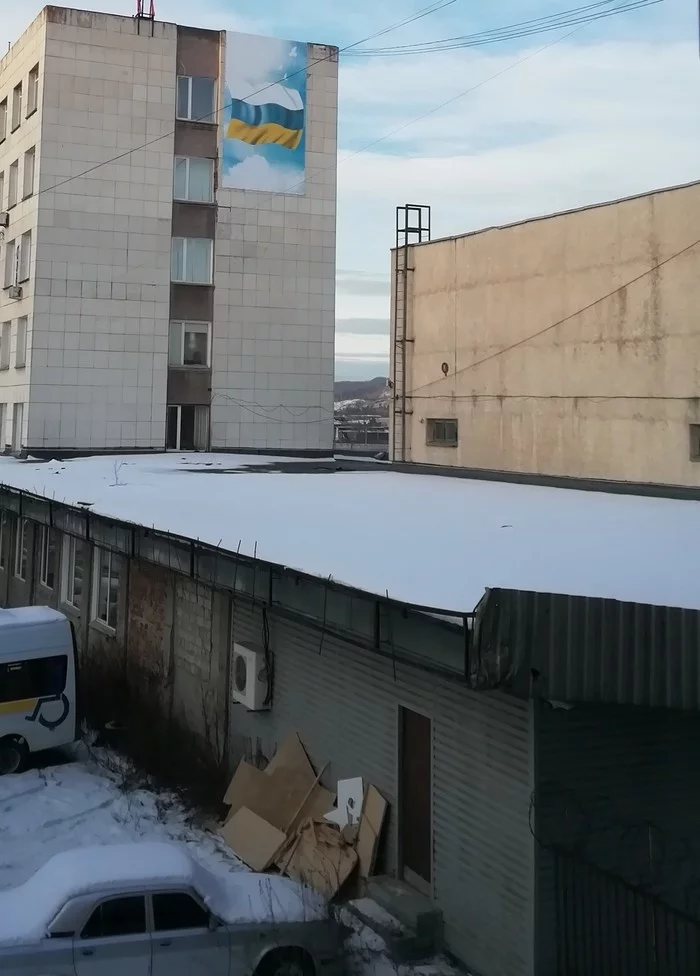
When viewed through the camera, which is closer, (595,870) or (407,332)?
(595,870)

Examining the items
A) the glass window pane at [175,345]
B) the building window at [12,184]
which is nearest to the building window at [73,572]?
the glass window pane at [175,345]

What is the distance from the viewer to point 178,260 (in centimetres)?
3238

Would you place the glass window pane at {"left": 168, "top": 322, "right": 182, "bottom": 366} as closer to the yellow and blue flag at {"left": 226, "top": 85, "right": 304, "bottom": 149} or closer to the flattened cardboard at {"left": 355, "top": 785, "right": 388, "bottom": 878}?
the yellow and blue flag at {"left": 226, "top": 85, "right": 304, "bottom": 149}

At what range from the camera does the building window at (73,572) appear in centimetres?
2102

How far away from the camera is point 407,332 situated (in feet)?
87.1

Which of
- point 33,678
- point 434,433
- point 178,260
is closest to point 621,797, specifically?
point 33,678

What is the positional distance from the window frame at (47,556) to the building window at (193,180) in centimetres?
1416

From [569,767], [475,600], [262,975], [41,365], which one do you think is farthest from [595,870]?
[41,365]

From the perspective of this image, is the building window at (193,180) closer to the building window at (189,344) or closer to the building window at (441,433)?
the building window at (189,344)

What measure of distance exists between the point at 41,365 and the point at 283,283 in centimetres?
880

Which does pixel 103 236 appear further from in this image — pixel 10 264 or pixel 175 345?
pixel 10 264

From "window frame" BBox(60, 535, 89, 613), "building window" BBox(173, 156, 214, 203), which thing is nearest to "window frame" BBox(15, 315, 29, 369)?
"building window" BBox(173, 156, 214, 203)

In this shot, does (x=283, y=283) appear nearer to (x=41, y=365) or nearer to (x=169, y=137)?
(x=169, y=137)

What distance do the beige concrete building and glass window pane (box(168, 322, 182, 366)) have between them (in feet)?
30.5
